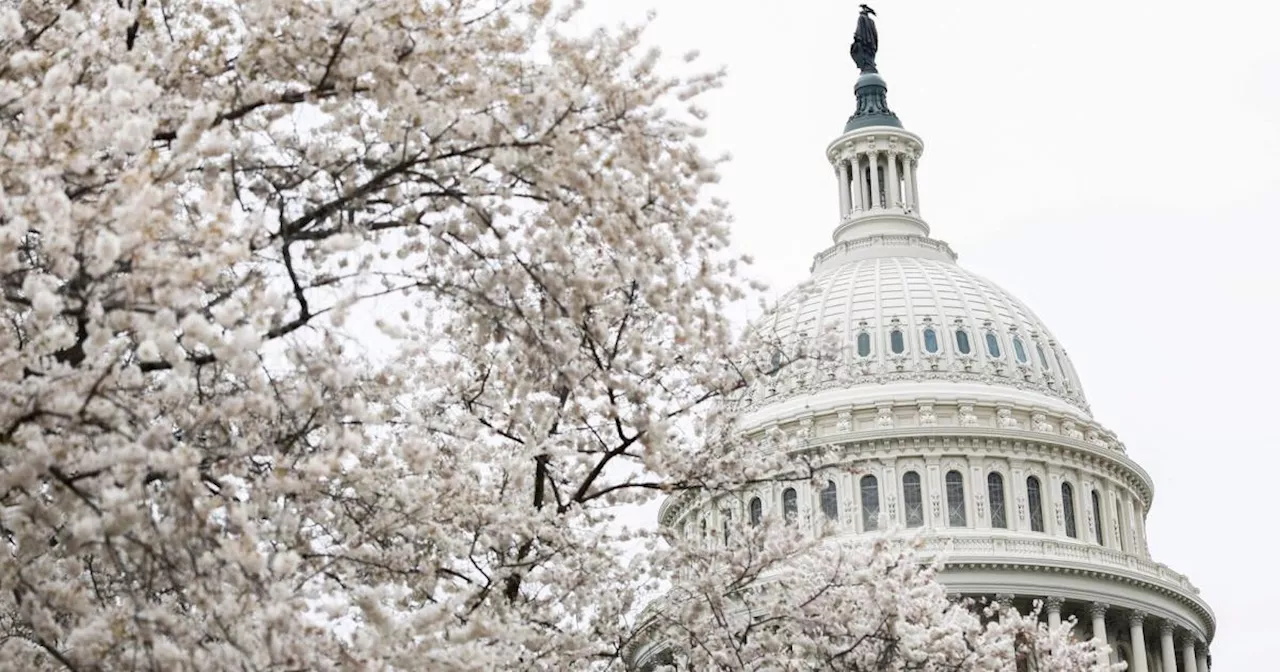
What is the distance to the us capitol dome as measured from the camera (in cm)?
8069

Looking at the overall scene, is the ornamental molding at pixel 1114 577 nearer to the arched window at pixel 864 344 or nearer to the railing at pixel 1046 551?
the railing at pixel 1046 551

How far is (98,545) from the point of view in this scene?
34.6 feet

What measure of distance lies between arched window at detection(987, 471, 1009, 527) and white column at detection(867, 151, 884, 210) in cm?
2359

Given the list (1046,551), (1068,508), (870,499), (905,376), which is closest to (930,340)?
(905,376)

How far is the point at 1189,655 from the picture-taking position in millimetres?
86062

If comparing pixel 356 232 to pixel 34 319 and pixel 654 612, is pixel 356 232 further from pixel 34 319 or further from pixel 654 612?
pixel 654 612

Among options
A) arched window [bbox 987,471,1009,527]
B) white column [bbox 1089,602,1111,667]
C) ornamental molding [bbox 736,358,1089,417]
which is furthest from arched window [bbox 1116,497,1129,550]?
arched window [bbox 987,471,1009,527]

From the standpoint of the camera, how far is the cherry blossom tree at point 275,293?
10039 millimetres

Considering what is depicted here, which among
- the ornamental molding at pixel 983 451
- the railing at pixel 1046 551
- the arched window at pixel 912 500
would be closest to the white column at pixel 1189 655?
the railing at pixel 1046 551

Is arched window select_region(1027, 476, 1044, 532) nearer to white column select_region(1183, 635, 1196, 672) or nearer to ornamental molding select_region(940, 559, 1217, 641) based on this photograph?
ornamental molding select_region(940, 559, 1217, 641)

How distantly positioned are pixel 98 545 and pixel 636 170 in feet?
15.3

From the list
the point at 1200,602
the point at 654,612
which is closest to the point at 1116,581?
the point at 1200,602

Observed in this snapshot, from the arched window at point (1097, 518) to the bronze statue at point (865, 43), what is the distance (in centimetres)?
3713

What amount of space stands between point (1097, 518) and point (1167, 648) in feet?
24.4
